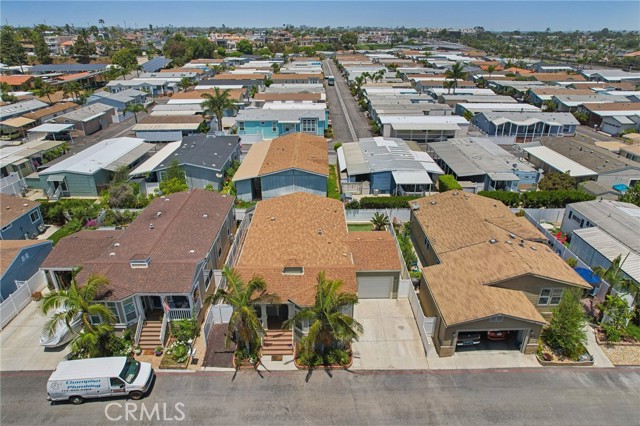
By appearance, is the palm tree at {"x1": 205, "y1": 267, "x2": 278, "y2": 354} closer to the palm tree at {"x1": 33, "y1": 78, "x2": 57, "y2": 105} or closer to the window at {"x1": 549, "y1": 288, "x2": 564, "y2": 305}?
the window at {"x1": 549, "y1": 288, "x2": 564, "y2": 305}

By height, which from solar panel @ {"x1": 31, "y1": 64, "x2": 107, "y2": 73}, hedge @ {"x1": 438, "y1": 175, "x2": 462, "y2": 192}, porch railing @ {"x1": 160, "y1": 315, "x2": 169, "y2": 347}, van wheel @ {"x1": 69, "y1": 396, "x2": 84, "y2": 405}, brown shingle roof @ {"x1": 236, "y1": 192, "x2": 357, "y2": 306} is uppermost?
solar panel @ {"x1": 31, "y1": 64, "x2": 107, "y2": 73}

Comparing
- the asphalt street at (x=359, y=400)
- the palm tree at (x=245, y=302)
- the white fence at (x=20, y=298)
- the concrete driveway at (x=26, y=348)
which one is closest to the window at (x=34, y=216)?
the white fence at (x=20, y=298)

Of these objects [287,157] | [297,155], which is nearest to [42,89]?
[287,157]

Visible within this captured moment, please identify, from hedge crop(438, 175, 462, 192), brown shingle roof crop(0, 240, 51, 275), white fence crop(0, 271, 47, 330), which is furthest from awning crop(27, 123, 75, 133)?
hedge crop(438, 175, 462, 192)

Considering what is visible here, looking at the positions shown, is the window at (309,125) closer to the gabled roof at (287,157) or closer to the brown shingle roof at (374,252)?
the gabled roof at (287,157)

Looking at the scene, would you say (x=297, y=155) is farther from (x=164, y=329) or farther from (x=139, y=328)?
(x=139, y=328)

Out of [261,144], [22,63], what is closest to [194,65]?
[22,63]
